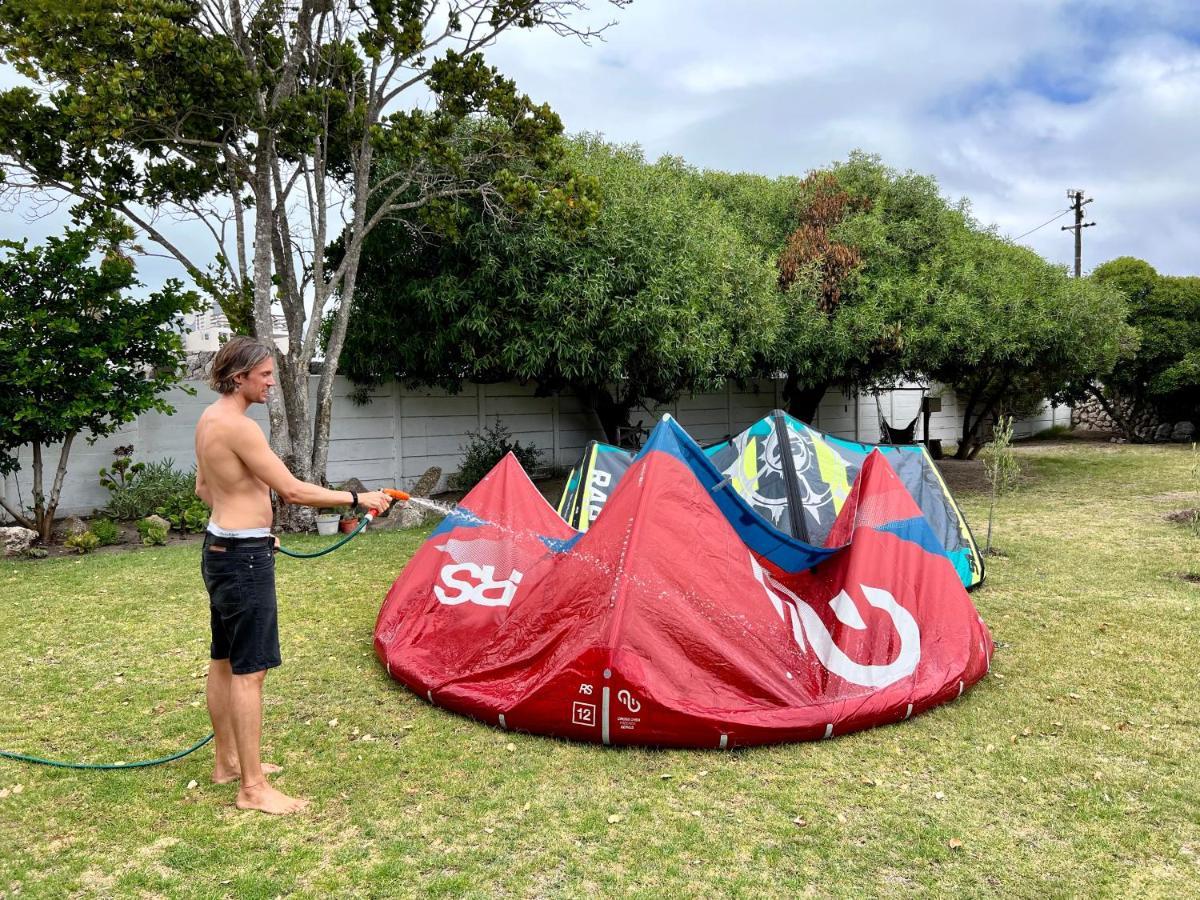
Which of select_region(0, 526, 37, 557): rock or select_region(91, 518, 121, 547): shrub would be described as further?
select_region(91, 518, 121, 547): shrub

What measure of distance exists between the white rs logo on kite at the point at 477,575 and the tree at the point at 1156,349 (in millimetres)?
18360

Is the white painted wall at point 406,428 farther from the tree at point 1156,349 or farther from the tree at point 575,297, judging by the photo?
the tree at point 1156,349

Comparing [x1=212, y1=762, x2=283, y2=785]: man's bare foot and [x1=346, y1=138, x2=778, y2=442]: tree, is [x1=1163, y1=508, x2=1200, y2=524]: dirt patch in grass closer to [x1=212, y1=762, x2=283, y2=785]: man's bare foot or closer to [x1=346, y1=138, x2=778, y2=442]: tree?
[x1=346, y1=138, x2=778, y2=442]: tree

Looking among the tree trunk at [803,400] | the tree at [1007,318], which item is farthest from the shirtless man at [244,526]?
the tree trunk at [803,400]

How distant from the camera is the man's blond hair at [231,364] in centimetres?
302

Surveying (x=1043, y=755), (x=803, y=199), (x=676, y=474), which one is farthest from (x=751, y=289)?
(x=1043, y=755)

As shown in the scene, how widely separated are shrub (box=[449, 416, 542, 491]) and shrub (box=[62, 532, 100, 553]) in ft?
15.9

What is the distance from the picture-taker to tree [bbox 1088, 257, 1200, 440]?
62.6 ft

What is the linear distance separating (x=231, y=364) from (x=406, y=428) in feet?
30.2

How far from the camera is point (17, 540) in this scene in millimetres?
8070

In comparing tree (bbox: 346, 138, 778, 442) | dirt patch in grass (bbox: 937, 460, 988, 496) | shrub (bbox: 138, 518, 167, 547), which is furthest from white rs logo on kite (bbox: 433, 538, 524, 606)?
dirt patch in grass (bbox: 937, 460, 988, 496)

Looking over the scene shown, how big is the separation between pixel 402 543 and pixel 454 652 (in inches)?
179

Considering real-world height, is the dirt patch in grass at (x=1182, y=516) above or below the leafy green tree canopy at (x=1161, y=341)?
below

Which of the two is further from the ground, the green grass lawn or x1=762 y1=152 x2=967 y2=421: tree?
x1=762 y1=152 x2=967 y2=421: tree
